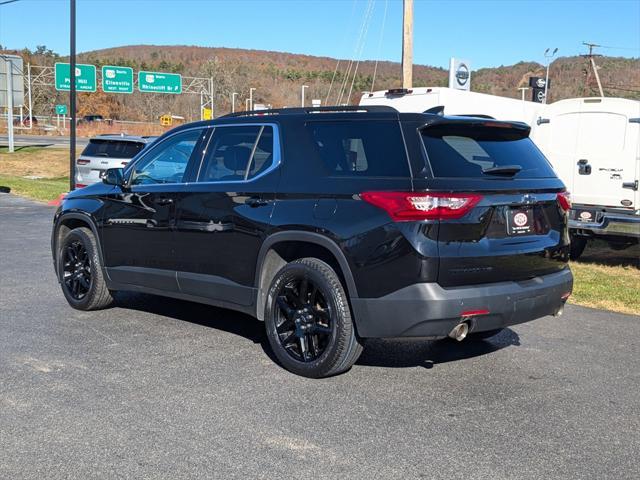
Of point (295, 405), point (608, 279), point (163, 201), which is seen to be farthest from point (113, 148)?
point (295, 405)

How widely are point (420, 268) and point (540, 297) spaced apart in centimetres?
106

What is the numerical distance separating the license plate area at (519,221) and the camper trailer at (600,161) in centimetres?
544

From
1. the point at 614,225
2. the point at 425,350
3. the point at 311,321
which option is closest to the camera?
the point at 311,321

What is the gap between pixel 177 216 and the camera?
6.04 m

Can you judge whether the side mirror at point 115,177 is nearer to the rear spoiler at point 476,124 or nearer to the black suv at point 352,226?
the black suv at point 352,226

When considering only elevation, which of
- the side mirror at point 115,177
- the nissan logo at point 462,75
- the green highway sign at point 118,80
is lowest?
the side mirror at point 115,177

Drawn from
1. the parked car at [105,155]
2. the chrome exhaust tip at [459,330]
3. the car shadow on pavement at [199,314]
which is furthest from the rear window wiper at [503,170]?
the parked car at [105,155]

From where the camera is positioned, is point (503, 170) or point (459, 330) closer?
point (459, 330)

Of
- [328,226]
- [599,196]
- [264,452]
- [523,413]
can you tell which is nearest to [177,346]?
[328,226]

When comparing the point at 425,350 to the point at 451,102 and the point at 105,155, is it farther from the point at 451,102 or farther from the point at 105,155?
the point at 105,155

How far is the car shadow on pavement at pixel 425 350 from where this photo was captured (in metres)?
5.63

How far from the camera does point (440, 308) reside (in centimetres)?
452

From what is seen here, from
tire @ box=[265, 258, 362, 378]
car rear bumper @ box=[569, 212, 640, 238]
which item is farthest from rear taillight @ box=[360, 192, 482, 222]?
car rear bumper @ box=[569, 212, 640, 238]

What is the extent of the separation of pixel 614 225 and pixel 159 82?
4690 centimetres
